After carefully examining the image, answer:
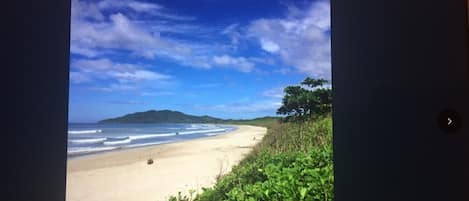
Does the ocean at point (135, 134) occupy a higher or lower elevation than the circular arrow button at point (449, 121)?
lower

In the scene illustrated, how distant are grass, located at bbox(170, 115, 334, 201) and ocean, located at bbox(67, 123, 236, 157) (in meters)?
0.26

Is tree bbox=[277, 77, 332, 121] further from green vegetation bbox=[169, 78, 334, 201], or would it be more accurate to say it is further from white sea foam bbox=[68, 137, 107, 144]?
white sea foam bbox=[68, 137, 107, 144]

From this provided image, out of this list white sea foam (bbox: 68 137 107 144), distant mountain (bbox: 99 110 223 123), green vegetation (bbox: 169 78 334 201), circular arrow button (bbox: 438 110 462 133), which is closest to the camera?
circular arrow button (bbox: 438 110 462 133)

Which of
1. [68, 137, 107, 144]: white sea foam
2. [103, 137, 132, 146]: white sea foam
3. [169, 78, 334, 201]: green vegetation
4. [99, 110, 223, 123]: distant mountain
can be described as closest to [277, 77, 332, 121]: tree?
[169, 78, 334, 201]: green vegetation

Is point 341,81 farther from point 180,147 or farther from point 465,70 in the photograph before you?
point 180,147

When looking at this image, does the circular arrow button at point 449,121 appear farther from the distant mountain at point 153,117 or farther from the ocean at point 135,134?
the distant mountain at point 153,117

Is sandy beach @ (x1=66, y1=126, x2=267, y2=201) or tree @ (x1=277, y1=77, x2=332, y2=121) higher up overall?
tree @ (x1=277, y1=77, x2=332, y2=121)

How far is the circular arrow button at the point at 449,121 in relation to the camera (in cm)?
103

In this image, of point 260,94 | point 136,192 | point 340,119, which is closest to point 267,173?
point 260,94

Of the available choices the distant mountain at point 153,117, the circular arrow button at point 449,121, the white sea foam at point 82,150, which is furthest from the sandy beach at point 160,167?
the circular arrow button at point 449,121

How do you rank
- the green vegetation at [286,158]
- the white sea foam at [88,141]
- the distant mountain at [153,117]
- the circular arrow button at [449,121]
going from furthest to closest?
the distant mountain at [153,117] → the green vegetation at [286,158] → the white sea foam at [88,141] → the circular arrow button at [449,121]

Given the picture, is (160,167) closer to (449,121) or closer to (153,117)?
(153,117)

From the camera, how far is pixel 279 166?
2189 millimetres

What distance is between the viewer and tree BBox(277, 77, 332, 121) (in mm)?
2070
